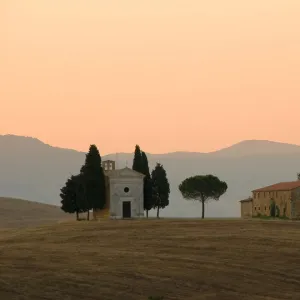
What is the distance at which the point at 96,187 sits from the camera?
10594 cm

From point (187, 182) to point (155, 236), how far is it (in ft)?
153

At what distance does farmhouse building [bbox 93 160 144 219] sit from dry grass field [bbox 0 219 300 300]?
22843 mm

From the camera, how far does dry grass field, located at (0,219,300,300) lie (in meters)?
49.5

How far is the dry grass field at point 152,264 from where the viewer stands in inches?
1949

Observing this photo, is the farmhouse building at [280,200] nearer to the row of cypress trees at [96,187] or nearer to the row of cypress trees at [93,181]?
the row of cypress trees at [96,187]

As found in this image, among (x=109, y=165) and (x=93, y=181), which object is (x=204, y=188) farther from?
(x=93, y=181)

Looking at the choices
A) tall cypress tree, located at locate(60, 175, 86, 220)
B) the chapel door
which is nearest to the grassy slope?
tall cypress tree, located at locate(60, 175, 86, 220)

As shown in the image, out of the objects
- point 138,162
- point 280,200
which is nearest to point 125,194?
point 138,162

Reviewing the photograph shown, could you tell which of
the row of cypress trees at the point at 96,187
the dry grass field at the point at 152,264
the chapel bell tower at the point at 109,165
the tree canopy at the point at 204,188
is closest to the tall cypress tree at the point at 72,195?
the row of cypress trees at the point at 96,187

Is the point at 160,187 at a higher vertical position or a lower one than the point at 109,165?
lower

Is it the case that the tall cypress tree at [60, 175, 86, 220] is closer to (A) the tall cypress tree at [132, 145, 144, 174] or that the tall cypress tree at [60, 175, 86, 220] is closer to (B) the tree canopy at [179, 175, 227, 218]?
(A) the tall cypress tree at [132, 145, 144, 174]

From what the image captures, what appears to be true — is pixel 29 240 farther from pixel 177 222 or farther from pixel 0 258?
pixel 177 222

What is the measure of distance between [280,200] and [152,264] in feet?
216

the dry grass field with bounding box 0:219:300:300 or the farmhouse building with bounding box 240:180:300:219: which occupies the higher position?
the farmhouse building with bounding box 240:180:300:219
